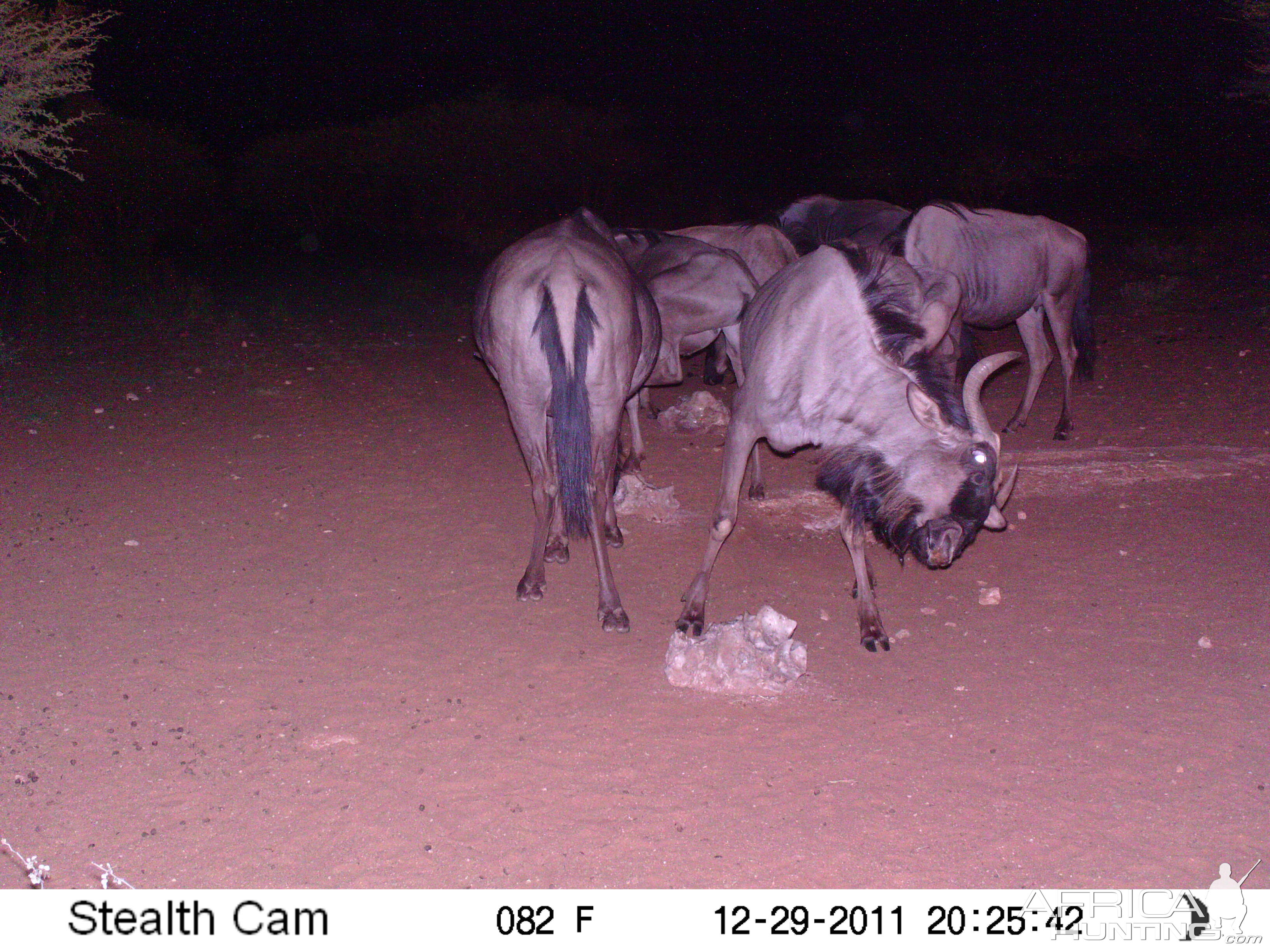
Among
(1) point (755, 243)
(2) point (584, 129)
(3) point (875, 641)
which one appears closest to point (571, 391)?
(3) point (875, 641)

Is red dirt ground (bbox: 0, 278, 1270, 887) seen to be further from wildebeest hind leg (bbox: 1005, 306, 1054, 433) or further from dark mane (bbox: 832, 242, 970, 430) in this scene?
dark mane (bbox: 832, 242, 970, 430)

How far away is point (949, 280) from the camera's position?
5.10 m

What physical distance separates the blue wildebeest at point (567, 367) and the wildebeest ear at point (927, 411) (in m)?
1.42

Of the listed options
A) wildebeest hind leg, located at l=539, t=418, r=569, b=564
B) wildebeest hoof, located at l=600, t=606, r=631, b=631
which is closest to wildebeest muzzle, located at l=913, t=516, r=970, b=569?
wildebeest hoof, located at l=600, t=606, r=631, b=631

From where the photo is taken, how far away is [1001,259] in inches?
301

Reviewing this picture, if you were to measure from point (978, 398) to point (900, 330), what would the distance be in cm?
52

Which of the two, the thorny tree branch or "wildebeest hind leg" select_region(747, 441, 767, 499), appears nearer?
"wildebeest hind leg" select_region(747, 441, 767, 499)

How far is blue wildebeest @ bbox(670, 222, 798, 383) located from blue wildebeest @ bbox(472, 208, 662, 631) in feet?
7.47

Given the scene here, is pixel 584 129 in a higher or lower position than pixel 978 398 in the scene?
lower

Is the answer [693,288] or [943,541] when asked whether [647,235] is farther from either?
[943,541]

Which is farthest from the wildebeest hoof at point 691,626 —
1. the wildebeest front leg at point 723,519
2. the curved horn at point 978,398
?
the curved horn at point 978,398

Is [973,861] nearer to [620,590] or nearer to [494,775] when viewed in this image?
[494,775]

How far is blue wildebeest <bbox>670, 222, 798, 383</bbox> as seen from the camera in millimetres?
7270

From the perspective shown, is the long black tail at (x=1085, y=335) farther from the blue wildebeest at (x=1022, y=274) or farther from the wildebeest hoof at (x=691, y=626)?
the wildebeest hoof at (x=691, y=626)
